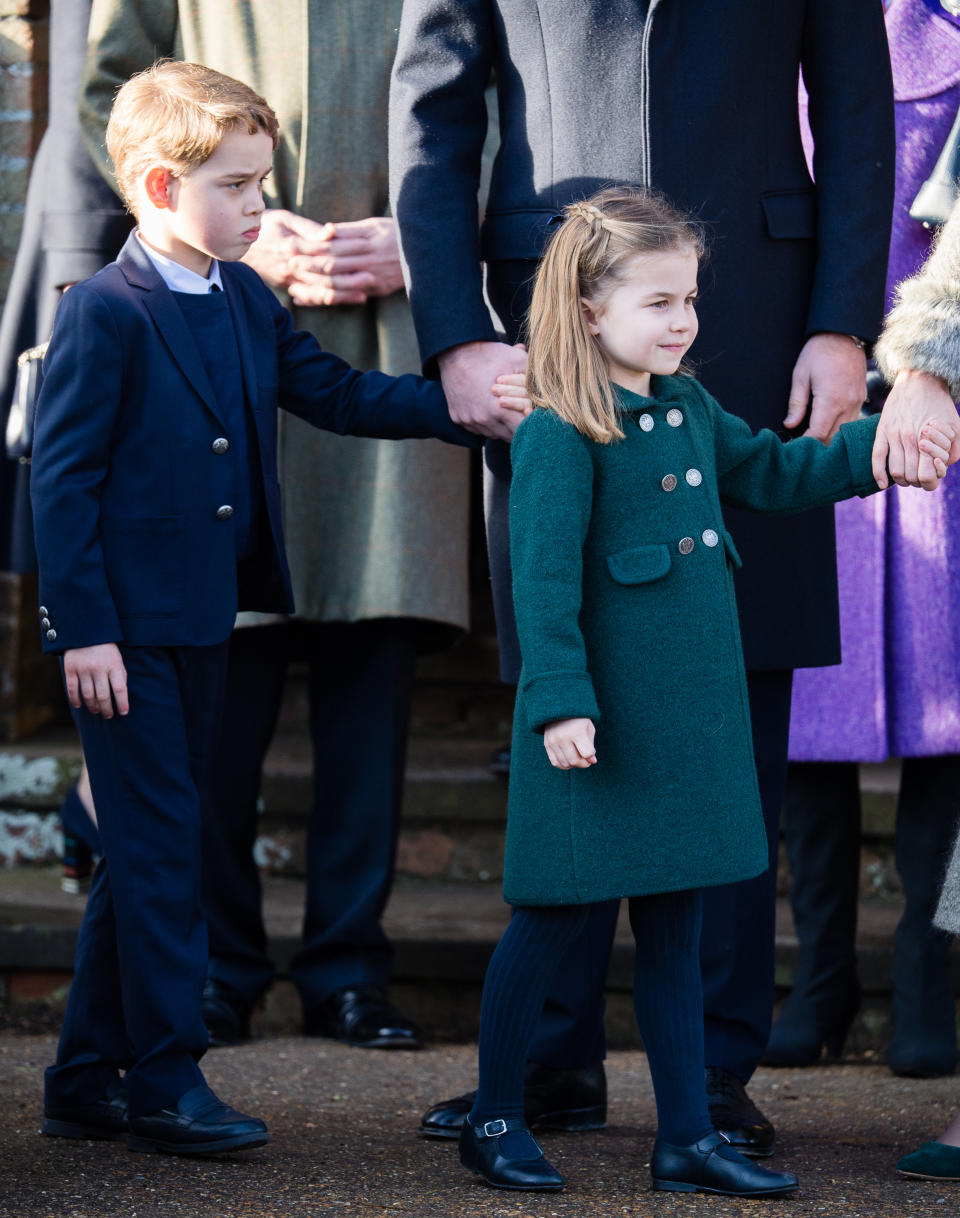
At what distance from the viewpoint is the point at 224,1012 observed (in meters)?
2.99

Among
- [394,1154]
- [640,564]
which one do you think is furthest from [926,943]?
[640,564]

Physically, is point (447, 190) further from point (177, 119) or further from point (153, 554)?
point (153, 554)

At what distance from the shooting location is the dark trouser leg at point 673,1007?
2109 millimetres

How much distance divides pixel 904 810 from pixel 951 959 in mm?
342

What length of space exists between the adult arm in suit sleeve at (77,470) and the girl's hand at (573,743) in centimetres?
58

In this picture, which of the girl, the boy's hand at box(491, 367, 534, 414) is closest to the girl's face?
the girl

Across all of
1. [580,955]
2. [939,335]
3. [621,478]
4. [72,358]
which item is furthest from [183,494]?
[939,335]

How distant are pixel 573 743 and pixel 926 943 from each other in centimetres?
119

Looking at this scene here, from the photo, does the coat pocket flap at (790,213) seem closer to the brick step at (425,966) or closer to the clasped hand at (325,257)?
the clasped hand at (325,257)

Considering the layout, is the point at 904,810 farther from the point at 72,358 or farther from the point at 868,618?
the point at 72,358

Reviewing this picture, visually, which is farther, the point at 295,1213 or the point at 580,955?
the point at 580,955

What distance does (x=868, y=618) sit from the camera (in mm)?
2943

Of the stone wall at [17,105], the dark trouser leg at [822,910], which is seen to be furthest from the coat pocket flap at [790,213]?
the stone wall at [17,105]

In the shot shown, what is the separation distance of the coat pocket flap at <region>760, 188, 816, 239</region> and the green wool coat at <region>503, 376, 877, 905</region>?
425 mm
